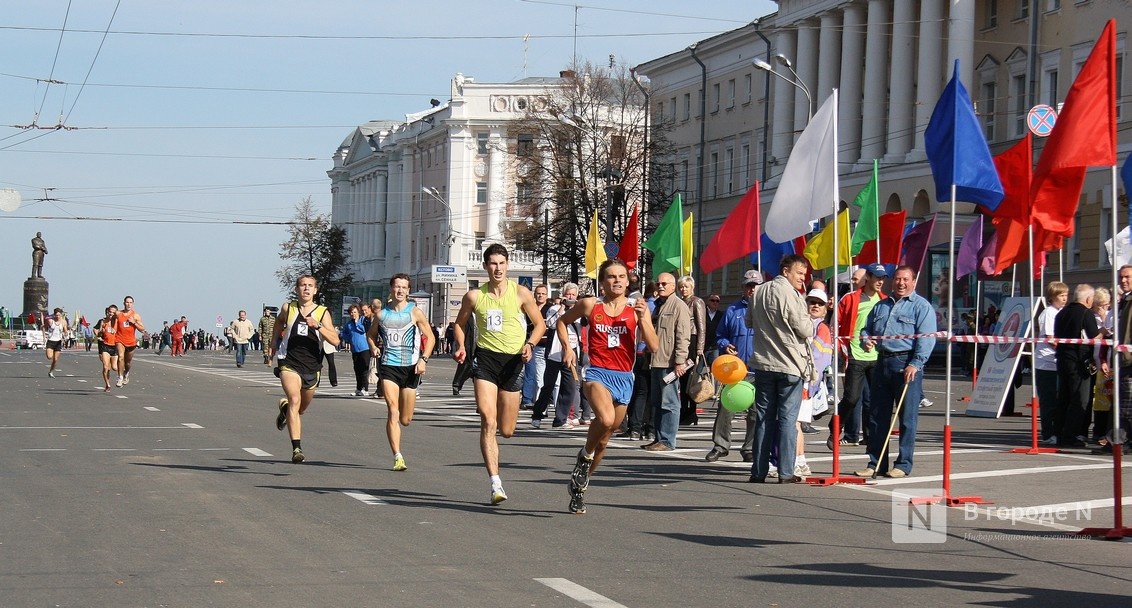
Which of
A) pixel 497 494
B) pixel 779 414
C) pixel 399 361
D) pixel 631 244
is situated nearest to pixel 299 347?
pixel 399 361

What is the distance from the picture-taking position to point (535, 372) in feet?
75.8

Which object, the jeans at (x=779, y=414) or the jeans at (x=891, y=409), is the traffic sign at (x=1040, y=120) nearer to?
the jeans at (x=891, y=409)

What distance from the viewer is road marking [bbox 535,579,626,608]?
7.52m

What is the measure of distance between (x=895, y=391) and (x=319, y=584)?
6999 mm

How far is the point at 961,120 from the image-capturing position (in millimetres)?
12555

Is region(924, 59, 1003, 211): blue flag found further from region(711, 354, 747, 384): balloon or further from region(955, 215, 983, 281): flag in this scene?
region(955, 215, 983, 281): flag

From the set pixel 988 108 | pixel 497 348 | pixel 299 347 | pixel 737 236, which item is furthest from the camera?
pixel 988 108

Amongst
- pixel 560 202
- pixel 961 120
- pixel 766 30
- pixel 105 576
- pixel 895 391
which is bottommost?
pixel 105 576

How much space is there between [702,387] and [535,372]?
6.91m

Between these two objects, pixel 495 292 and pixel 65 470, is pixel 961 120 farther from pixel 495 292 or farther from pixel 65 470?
pixel 65 470

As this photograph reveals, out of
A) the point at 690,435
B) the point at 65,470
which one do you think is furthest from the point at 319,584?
the point at 690,435

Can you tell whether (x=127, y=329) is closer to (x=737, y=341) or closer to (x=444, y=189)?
(x=737, y=341)

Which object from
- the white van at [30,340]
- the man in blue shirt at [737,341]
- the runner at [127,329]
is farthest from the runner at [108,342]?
the white van at [30,340]

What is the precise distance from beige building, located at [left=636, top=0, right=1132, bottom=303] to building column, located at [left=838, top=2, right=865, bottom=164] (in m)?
0.06
